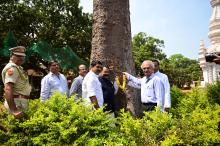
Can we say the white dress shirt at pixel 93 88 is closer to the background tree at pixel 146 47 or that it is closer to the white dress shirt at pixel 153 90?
the white dress shirt at pixel 153 90

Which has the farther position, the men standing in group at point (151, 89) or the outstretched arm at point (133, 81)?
the outstretched arm at point (133, 81)

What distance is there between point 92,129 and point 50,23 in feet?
90.7

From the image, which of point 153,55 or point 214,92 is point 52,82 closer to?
point 214,92

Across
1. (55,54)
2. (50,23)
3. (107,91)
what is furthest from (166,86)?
(50,23)

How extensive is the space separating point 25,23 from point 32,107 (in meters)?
25.3

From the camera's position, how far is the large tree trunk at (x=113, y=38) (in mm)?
6984

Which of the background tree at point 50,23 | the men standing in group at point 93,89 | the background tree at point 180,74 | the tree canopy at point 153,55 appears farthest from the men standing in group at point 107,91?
the background tree at point 180,74

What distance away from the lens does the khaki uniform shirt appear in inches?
183

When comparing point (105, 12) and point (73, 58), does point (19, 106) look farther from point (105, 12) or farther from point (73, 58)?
point (73, 58)

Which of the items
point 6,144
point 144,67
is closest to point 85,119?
point 6,144

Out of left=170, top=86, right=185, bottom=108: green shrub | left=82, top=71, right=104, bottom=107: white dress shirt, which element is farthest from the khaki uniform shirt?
left=170, top=86, right=185, bottom=108: green shrub

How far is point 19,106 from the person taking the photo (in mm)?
4801

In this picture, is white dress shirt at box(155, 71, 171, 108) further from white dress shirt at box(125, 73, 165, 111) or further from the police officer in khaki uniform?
the police officer in khaki uniform

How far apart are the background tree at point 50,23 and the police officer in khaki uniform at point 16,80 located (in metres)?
23.1
